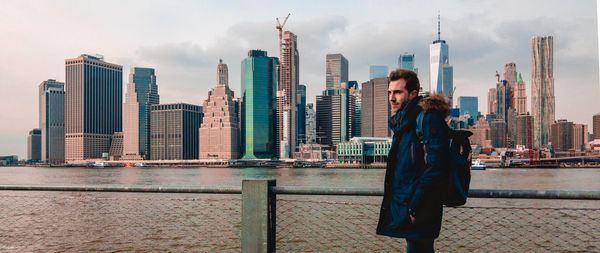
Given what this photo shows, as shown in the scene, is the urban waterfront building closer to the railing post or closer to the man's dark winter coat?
the railing post

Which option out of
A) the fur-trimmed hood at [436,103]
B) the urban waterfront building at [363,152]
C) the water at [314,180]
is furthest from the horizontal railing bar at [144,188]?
the urban waterfront building at [363,152]

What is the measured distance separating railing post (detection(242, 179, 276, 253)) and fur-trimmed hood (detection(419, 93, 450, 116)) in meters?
1.75

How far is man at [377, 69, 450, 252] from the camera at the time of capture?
3535 mm

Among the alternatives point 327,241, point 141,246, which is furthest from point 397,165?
point 141,246

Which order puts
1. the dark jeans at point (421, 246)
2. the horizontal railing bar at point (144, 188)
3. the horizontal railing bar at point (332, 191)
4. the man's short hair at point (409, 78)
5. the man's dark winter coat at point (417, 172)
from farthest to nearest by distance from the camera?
1. the horizontal railing bar at point (144, 188)
2. the horizontal railing bar at point (332, 191)
3. the man's short hair at point (409, 78)
4. the dark jeans at point (421, 246)
5. the man's dark winter coat at point (417, 172)

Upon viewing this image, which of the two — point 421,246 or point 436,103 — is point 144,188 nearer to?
point 421,246

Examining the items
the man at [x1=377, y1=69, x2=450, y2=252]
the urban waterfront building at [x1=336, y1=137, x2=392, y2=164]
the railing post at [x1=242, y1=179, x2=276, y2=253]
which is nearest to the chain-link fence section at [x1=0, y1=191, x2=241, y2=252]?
the railing post at [x1=242, y1=179, x2=276, y2=253]

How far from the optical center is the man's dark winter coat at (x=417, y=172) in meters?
3.53

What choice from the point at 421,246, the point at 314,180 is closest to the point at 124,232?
the point at 421,246

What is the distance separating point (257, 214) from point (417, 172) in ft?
5.70

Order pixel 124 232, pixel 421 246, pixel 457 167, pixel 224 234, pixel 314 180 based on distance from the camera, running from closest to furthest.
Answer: pixel 457 167 → pixel 421 246 → pixel 224 234 → pixel 124 232 → pixel 314 180

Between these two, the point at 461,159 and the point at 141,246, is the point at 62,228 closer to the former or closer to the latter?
the point at 141,246

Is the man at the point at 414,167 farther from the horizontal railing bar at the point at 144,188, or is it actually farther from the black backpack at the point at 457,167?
the horizontal railing bar at the point at 144,188

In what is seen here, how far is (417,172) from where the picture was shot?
3730 millimetres
